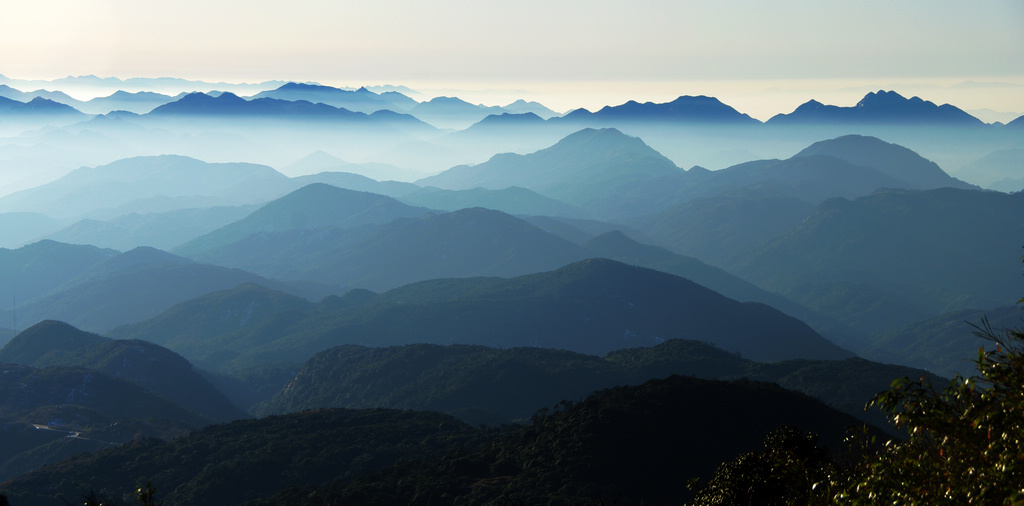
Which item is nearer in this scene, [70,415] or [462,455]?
[462,455]

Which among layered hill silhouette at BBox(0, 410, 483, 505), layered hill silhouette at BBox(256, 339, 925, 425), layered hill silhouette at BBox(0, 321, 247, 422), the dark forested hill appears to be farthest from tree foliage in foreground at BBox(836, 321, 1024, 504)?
layered hill silhouette at BBox(0, 321, 247, 422)

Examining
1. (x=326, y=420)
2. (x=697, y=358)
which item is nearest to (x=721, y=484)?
(x=326, y=420)

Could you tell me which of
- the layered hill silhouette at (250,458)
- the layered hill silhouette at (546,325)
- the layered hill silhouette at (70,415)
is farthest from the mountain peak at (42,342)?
the layered hill silhouette at (250,458)

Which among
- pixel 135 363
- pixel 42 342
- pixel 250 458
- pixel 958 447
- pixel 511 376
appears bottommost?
pixel 135 363

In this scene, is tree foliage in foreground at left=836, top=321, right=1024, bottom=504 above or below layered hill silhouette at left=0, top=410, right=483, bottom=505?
above

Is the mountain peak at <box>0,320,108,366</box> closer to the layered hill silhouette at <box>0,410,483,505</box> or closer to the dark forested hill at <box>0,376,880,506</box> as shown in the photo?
the layered hill silhouette at <box>0,410,483,505</box>

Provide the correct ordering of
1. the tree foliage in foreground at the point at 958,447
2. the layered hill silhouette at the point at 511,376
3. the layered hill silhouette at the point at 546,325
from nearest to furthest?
1. the tree foliage in foreground at the point at 958,447
2. the layered hill silhouette at the point at 511,376
3. the layered hill silhouette at the point at 546,325

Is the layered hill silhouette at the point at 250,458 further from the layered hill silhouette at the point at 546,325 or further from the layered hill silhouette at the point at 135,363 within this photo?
the layered hill silhouette at the point at 546,325

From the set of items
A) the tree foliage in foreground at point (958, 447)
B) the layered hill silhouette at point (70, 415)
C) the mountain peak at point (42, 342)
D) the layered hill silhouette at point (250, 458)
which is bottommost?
the mountain peak at point (42, 342)

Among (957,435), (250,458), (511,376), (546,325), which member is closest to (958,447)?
(957,435)

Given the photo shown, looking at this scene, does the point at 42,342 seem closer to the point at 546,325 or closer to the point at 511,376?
the point at 511,376
